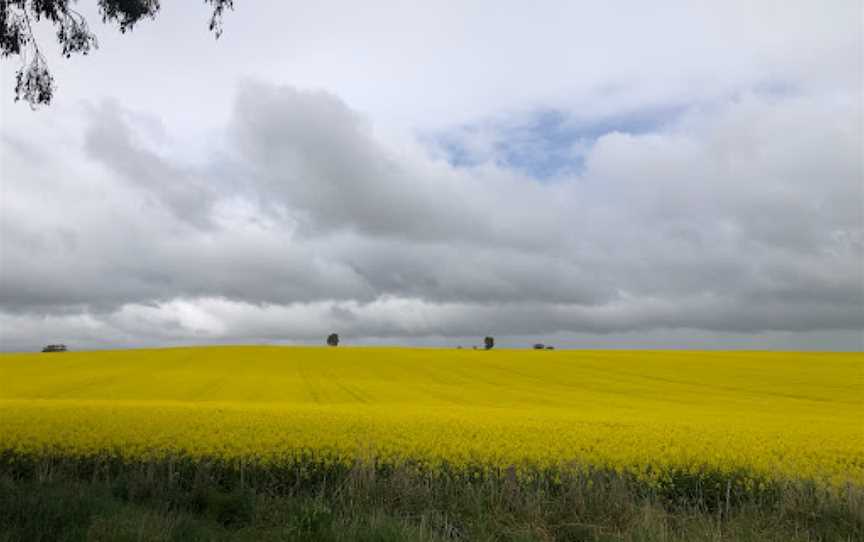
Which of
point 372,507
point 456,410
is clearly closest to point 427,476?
point 372,507

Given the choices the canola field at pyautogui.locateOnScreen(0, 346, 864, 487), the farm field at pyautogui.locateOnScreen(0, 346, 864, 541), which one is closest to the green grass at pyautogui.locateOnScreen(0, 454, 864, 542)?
the farm field at pyautogui.locateOnScreen(0, 346, 864, 541)

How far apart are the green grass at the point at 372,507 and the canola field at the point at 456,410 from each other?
1.77 ft

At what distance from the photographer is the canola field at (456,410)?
12156 mm

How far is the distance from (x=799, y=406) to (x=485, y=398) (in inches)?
551

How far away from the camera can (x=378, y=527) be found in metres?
6.34

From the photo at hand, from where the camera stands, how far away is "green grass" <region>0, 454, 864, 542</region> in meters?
6.46

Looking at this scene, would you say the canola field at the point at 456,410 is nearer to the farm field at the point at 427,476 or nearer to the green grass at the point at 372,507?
the farm field at the point at 427,476

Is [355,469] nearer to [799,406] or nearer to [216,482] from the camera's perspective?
[216,482]

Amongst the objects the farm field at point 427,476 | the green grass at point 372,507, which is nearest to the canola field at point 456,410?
the farm field at point 427,476

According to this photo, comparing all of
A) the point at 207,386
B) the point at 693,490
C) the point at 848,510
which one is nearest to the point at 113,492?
the point at 693,490

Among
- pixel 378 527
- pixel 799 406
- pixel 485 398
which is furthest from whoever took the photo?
pixel 485 398

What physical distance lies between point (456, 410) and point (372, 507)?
1352 centimetres

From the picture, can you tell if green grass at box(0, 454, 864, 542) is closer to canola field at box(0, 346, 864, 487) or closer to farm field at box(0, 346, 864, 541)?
farm field at box(0, 346, 864, 541)

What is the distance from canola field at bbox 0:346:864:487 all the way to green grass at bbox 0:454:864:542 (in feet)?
1.77
